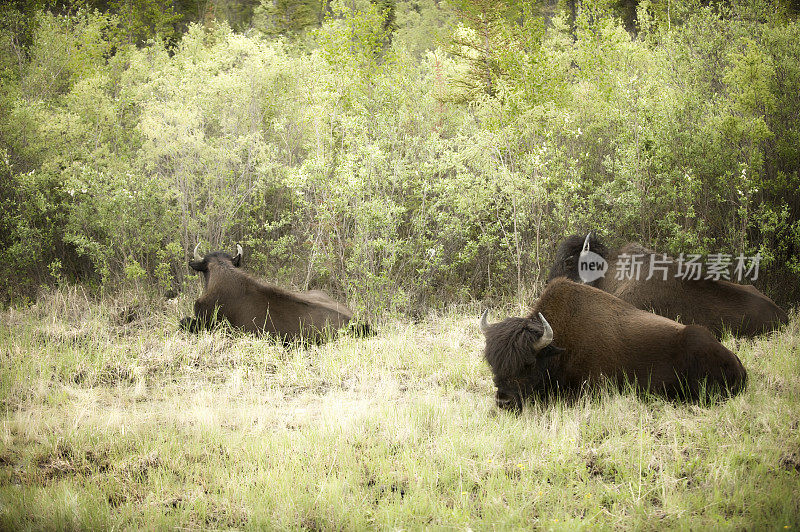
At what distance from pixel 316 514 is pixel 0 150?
1063cm

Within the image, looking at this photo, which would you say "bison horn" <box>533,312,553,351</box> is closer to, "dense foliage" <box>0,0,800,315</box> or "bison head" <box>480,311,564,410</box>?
"bison head" <box>480,311,564,410</box>

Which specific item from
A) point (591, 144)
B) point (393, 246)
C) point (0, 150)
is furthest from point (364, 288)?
point (0, 150)

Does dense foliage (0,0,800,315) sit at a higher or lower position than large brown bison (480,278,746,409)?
higher

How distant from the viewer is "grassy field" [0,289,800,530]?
4223 mm

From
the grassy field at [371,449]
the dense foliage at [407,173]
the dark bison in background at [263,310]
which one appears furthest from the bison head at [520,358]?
the dense foliage at [407,173]

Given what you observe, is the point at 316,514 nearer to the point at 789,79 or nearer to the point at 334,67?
the point at 789,79

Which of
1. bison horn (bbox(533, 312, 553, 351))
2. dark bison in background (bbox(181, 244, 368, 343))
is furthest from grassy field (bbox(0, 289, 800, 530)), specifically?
dark bison in background (bbox(181, 244, 368, 343))

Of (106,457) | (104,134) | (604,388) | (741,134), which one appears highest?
(741,134)

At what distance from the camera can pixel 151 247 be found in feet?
36.9

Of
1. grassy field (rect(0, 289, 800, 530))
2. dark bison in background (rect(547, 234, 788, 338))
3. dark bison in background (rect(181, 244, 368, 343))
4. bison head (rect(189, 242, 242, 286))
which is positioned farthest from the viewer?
bison head (rect(189, 242, 242, 286))

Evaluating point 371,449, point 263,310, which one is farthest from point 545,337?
point 263,310

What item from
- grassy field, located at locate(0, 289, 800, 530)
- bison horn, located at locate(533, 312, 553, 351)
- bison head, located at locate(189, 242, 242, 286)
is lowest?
grassy field, located at locate(0, 289, 800, 530)

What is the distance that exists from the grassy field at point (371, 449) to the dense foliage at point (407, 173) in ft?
10.1

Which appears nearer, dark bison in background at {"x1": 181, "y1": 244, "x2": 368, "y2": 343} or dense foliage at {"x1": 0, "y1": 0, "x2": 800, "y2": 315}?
dark bison in background at {"x1": 181, "y1": 244, "x2": 368, "y2": 343}
